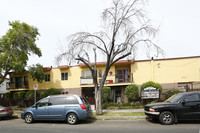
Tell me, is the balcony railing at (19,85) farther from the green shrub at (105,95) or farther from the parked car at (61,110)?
the parked car at (61,110)

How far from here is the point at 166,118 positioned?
8094 millimetres

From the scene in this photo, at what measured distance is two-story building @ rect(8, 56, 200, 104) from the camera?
1916cm

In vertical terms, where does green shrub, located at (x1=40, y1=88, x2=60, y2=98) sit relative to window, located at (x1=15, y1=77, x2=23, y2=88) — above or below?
below

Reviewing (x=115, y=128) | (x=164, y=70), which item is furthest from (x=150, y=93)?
(x=115, y=128)

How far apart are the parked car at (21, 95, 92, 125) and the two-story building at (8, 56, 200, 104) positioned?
1149 cm

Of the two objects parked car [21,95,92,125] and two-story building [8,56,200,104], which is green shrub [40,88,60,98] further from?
parked car [21,95,92,125]

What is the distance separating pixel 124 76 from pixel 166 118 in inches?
556

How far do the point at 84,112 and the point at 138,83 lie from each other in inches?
515

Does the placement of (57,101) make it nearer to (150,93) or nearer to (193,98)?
(193,98)

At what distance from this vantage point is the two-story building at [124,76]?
19.2 metres

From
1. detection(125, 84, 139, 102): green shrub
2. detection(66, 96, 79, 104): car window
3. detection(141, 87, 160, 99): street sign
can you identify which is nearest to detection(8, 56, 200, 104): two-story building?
detection(125, 84, 139, 102): green shrub

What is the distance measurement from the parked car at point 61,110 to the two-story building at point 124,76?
11.5 m

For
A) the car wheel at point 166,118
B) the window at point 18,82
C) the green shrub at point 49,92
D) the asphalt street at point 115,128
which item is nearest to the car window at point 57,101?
the asphalt street at point 115,128

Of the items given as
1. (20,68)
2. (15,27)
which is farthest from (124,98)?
(15,27)
